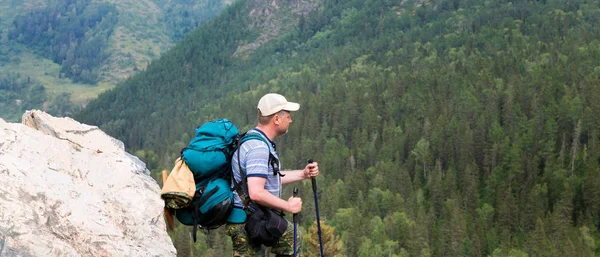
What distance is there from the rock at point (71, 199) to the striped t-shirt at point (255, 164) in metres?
4.20

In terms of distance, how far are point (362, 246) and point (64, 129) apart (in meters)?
124

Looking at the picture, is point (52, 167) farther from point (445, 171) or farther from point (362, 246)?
point (445, 171)

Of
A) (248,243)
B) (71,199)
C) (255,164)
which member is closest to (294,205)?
(255,164)

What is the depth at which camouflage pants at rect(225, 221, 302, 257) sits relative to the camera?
15.7m

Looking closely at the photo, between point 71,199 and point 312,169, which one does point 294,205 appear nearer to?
point 312,169

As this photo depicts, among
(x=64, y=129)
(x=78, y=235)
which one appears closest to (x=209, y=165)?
(x=78, y=235)

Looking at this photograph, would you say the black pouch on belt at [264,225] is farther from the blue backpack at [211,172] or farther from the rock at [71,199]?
the rock at [71,199]

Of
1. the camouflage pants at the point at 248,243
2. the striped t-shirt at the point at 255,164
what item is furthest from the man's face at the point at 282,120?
the camouflage pants at the point at 248,243

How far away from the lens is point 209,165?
1523 cm

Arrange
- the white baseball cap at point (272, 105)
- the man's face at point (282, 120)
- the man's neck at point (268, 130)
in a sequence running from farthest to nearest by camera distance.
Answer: the man's neck at point (268, 130) < the man's face at point (282, 120) < the white baseball cap at point (272, 105)

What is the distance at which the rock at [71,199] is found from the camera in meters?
16.2

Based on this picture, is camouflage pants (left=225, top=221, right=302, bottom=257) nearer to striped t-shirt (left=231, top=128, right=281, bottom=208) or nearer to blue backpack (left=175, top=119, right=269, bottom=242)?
blue backpack (left=175, top=119, right=269, bottom=242)

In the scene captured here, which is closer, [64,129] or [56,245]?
[56,245]

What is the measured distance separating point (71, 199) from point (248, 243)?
4779 millimetres
